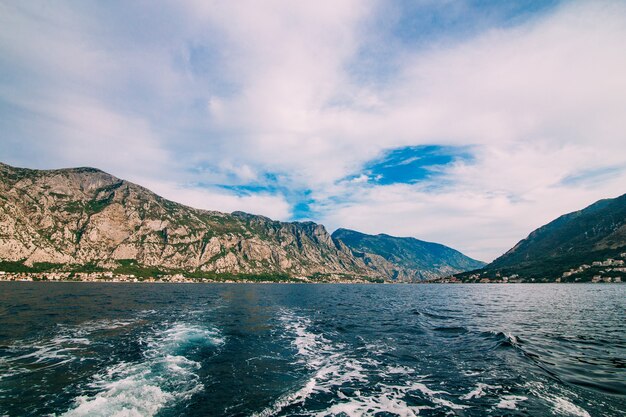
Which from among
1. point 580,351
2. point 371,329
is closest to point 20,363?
point 371,329

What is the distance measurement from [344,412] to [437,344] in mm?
21538

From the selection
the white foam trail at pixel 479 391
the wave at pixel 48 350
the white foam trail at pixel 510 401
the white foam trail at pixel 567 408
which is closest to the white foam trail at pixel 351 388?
the white foam trail at pixel 479 391

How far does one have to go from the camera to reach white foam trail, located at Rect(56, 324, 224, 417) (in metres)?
17.5

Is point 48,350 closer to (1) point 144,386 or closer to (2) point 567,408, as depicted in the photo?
(1) point 144,386

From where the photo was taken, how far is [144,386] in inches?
835

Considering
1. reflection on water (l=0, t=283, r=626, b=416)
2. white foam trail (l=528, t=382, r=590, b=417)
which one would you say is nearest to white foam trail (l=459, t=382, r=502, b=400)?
reflection on water (l=0, t=283, r=626, b=416)

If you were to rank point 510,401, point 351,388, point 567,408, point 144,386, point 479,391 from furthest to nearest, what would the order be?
→ point 351,388 → point 144,386 → point 479,391 → point 510,401 → point 567,408

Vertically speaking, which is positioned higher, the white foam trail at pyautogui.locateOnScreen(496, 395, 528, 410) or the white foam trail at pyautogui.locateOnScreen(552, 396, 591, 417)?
the white foam trail at pyautogui.locateOnScreen(552, 396, 591, 417)

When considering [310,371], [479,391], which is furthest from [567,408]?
[310,371]

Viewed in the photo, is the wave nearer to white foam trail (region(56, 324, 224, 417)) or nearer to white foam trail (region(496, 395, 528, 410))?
white foam trail (region(56, 324, 224, 417))

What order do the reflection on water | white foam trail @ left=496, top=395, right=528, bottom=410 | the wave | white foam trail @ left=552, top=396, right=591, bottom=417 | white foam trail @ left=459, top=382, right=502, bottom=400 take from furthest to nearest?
the wave
white foam trail @ left=459, top=382, right=502, bottom=400
the reflection on water
white foam trail @ left=496, top=395, right=528, bottom=410
white foam trail @ left=552, top=396, right=591, bottom=417

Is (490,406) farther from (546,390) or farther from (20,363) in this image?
(20,363)

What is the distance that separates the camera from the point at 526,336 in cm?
3822

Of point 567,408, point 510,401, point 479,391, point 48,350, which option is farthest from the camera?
point 48,350
